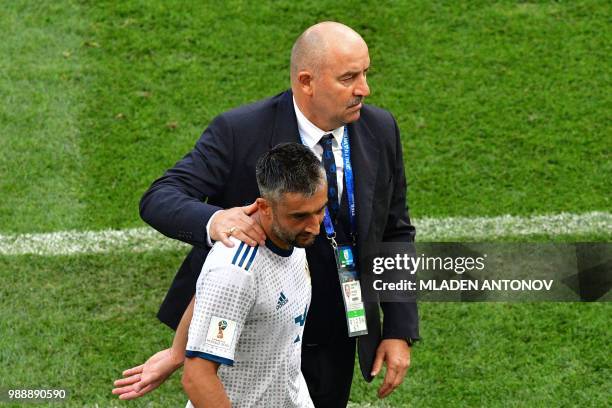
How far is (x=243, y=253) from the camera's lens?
3695mm

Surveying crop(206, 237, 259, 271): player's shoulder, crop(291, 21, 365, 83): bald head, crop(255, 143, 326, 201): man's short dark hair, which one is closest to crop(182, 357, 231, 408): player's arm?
crop(206, 237, 259, 271): player's shoulder

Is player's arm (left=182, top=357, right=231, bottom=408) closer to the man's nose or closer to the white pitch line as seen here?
the man's nose

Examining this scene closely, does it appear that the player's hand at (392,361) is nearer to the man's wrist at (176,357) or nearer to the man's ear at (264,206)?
the man's wrist at (176,357)

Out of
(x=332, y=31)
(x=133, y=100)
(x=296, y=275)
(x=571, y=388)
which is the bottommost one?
(x=571, y=388)

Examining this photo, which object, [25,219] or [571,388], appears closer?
[571,388]

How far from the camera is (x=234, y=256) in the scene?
3.68m

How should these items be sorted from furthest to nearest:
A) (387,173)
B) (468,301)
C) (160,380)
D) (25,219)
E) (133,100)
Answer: (133,100), (25,219), (468,301), (387,173), (160,380)

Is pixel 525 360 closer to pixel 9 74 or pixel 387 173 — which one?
pixel 387 173

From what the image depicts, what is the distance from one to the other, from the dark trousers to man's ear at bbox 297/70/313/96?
992mm

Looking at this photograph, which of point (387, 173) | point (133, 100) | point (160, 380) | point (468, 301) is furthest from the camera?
point (133, 100)

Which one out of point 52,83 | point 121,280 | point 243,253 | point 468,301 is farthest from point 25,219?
point 243,253

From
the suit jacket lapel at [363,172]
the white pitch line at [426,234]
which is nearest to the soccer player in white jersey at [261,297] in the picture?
the suit jacket lapel at [363,172]

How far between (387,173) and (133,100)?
4.06 m

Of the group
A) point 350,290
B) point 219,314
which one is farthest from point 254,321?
point 350,290
